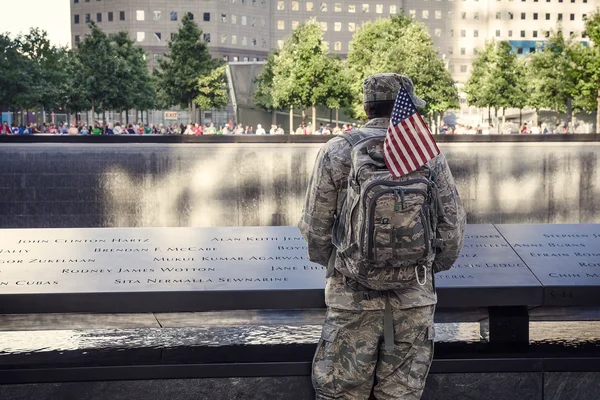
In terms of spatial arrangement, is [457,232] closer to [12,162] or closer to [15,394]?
[15,394]

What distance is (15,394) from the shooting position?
4691 millimetres

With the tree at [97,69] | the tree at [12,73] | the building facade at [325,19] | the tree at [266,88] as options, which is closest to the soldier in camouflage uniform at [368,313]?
the tree at [12,73]

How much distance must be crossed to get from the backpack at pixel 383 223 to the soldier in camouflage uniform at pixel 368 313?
67 mm

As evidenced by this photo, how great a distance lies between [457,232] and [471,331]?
1.98 metres

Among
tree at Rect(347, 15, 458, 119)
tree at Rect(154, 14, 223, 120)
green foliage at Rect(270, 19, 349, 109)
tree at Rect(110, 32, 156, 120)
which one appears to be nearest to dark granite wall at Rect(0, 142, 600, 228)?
tree at Rect(347, 15, 458, 119)

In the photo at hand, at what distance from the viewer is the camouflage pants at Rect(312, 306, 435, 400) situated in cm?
361

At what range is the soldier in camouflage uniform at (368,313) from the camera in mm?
3609

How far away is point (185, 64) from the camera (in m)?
64.0

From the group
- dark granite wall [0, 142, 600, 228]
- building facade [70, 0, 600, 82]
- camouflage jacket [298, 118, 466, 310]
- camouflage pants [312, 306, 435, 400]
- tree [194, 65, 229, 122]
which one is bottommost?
dark granite wall [0, 142, 600, 228]

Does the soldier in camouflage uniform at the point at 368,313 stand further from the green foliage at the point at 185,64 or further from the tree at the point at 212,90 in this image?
the tree at the point at 212,90

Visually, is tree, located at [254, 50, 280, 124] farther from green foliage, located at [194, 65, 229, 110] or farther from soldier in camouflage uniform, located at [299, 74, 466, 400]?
soldier in camouflage uniform, located at [299, 74, 466, 400]

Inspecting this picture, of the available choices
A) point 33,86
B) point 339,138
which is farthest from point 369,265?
point 33,86

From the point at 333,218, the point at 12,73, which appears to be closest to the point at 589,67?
the point at 12,73

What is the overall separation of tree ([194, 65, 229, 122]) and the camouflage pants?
61.8 meters
